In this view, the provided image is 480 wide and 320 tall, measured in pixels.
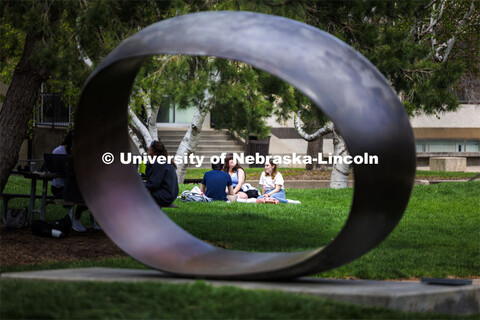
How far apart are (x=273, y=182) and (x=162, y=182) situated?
4932 millimetres

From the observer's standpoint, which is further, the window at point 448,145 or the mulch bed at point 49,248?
the window at point 448,145

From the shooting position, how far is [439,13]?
833 inches

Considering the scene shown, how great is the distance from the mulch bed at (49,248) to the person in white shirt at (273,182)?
5.11 meters

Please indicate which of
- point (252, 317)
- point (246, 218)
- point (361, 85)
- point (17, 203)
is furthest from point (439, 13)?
point (252, 317)

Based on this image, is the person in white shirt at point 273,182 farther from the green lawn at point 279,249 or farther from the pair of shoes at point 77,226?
the pair of shoes at point 77,226

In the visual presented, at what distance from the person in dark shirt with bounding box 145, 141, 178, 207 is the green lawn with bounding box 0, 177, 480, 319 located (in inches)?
26.7

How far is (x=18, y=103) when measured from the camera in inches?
420

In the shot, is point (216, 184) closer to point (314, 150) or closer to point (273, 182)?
point (273, 182)

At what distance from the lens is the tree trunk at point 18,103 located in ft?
34.9

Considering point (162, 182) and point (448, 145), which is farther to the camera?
point (448, 145)

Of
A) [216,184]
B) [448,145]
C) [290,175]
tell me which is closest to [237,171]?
[216,184]

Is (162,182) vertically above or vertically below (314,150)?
below

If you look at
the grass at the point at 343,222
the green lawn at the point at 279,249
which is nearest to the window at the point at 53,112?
the green lawn at the point at 279,249

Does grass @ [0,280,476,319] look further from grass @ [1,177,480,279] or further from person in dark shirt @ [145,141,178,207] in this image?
person in dark shirt @ [145,141,178,207]
